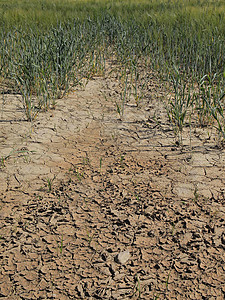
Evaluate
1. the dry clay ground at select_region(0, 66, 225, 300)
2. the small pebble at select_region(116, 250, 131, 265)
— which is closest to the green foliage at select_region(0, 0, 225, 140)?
the dry clay ground at select_region(0, 66, 225, 300)

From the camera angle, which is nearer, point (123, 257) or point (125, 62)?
point (123, 257)

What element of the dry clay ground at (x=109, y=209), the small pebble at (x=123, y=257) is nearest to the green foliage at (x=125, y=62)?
the dry clay ground at (x=109, y=209)

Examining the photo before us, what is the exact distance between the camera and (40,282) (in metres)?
1.76

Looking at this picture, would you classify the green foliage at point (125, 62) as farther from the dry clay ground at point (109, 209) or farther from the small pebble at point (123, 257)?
the small pebble at point (123, 257)

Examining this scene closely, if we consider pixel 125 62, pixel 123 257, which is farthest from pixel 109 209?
pixel 125 62

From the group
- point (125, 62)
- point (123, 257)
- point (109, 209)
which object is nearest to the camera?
point (123, 257)

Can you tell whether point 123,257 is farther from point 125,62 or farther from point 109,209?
point 125,62

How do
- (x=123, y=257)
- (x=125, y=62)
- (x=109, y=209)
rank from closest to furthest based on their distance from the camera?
(x=123, y=257)
(x=109, y=209)
(x=125, y=62)

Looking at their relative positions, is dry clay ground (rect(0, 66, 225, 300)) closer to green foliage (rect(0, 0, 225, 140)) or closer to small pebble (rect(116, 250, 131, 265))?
small pebble (rect(116, 250, 131, 265))

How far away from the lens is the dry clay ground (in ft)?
5.79

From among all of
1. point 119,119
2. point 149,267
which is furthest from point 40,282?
point 119,119

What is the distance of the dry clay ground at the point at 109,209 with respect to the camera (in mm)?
1765

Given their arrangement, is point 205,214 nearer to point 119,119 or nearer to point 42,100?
point 119,119

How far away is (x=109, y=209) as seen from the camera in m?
2.27
